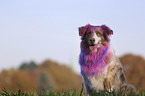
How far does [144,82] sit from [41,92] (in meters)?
43.4

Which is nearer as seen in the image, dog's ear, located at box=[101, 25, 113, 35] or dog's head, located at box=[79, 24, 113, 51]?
dog's head, located at box=[79, 24, 113, 51]

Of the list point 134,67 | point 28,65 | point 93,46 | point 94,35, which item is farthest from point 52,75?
point 94,35

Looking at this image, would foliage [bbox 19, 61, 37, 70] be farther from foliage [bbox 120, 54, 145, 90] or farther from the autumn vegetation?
foliage [bbox 120, 54, 145, 90]

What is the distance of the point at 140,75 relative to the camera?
52250 mm

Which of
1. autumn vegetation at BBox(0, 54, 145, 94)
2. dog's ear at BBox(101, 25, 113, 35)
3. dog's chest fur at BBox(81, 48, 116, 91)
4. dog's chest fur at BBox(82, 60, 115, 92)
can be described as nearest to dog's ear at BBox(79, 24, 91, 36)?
dog's ear at BBox(101, 25, 113, 35)

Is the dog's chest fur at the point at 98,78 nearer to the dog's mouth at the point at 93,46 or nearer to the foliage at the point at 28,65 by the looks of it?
the dog's mouth at the point at 93,46

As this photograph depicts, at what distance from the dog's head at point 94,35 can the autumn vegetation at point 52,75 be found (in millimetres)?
42534

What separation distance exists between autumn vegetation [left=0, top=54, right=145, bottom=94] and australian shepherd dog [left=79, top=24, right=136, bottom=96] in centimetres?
4236

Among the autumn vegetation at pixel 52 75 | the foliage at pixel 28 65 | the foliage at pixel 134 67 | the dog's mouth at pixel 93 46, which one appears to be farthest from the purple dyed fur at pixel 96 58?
the foliage at pixel 28 65

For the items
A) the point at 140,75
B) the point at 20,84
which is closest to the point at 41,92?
the point at 140,75

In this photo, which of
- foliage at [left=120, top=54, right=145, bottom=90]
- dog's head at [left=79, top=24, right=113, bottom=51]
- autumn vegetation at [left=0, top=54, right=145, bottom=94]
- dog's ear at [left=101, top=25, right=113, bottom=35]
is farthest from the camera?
autumn vegetation at [left=0, top=54, right=145, bottom=94]

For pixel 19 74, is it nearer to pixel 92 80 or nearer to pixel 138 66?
pixel 138 66

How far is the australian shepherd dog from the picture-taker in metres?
7.53

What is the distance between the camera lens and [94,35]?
745cm
